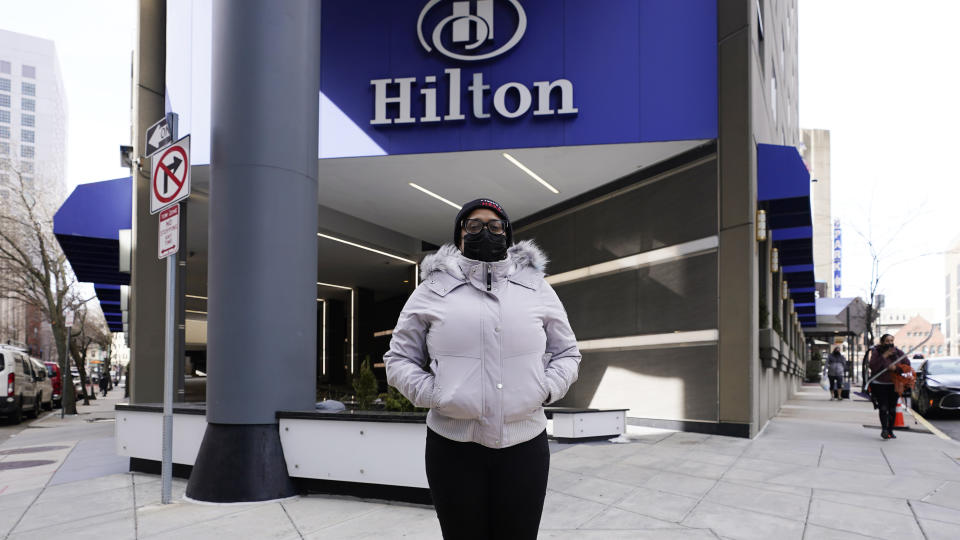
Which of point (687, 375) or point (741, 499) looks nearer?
point (741, 499)

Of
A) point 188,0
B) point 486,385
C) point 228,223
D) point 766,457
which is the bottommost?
point 766,457

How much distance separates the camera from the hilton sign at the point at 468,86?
1219 cm

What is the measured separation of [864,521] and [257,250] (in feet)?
18.1

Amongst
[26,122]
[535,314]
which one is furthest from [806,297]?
[26,122]

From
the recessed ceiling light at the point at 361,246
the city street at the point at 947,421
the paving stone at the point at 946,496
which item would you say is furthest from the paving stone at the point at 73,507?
the city street at the point at 947,421

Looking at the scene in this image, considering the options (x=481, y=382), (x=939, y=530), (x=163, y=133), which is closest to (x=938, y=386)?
(x=939, y=530)

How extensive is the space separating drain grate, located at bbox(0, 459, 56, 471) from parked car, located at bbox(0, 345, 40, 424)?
8.90m

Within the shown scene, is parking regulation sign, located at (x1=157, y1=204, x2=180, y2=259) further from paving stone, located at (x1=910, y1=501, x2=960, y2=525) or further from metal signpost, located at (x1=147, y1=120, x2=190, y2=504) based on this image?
paving stone, located at (x1=910, y1=501, x2=960, y2=525)

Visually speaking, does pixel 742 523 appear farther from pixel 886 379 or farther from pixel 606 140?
pixel 606 140

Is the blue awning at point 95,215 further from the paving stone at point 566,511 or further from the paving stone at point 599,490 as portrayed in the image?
the paving stone at point 566,511

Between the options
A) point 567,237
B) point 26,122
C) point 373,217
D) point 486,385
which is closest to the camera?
point 486,385

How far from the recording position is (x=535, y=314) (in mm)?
2799

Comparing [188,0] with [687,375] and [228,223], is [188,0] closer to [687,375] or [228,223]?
[228,223]

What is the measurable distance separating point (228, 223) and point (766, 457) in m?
7.13
